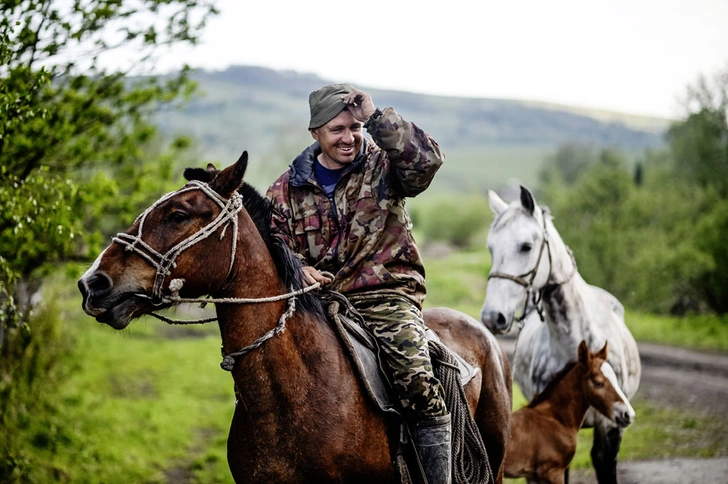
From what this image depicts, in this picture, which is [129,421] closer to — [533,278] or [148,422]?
[148,422]

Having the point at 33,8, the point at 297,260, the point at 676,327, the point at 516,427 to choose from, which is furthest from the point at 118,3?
the point at 676,327

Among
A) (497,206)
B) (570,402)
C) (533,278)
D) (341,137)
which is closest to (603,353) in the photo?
(570,402)

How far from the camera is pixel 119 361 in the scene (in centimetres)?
1755

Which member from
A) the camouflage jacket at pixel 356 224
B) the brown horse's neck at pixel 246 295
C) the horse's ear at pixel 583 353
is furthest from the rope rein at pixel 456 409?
the horse's ear at pixel 583 353

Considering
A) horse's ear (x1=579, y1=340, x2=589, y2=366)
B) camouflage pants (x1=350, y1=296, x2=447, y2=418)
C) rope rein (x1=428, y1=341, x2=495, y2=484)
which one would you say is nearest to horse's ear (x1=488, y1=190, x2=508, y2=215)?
horse's ear (x1=579, y1=340, x2=589, y2=366)

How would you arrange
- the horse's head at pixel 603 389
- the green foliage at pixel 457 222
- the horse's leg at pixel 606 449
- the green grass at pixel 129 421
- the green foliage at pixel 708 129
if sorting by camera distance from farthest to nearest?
the green foliage at pixel 457 222, the green foliage at pixel 708 129, the green grass at pixel 129 421, the horse's leg at pixel 606 449, the horse's head at pixel 603 389

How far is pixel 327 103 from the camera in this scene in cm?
396

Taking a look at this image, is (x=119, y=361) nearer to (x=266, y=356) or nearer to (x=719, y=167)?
(x=266, y=356)

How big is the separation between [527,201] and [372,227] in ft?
9.36

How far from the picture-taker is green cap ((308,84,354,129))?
3945 mm

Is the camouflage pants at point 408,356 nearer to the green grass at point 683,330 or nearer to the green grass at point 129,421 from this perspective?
the green grass at point 129,421

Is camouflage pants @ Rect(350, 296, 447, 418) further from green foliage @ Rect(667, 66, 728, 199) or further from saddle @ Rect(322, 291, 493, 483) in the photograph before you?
green foliage @ Rect(667, 66, 728, 199)

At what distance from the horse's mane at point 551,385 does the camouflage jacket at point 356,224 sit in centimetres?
283

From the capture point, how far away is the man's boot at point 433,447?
3.82 metres
